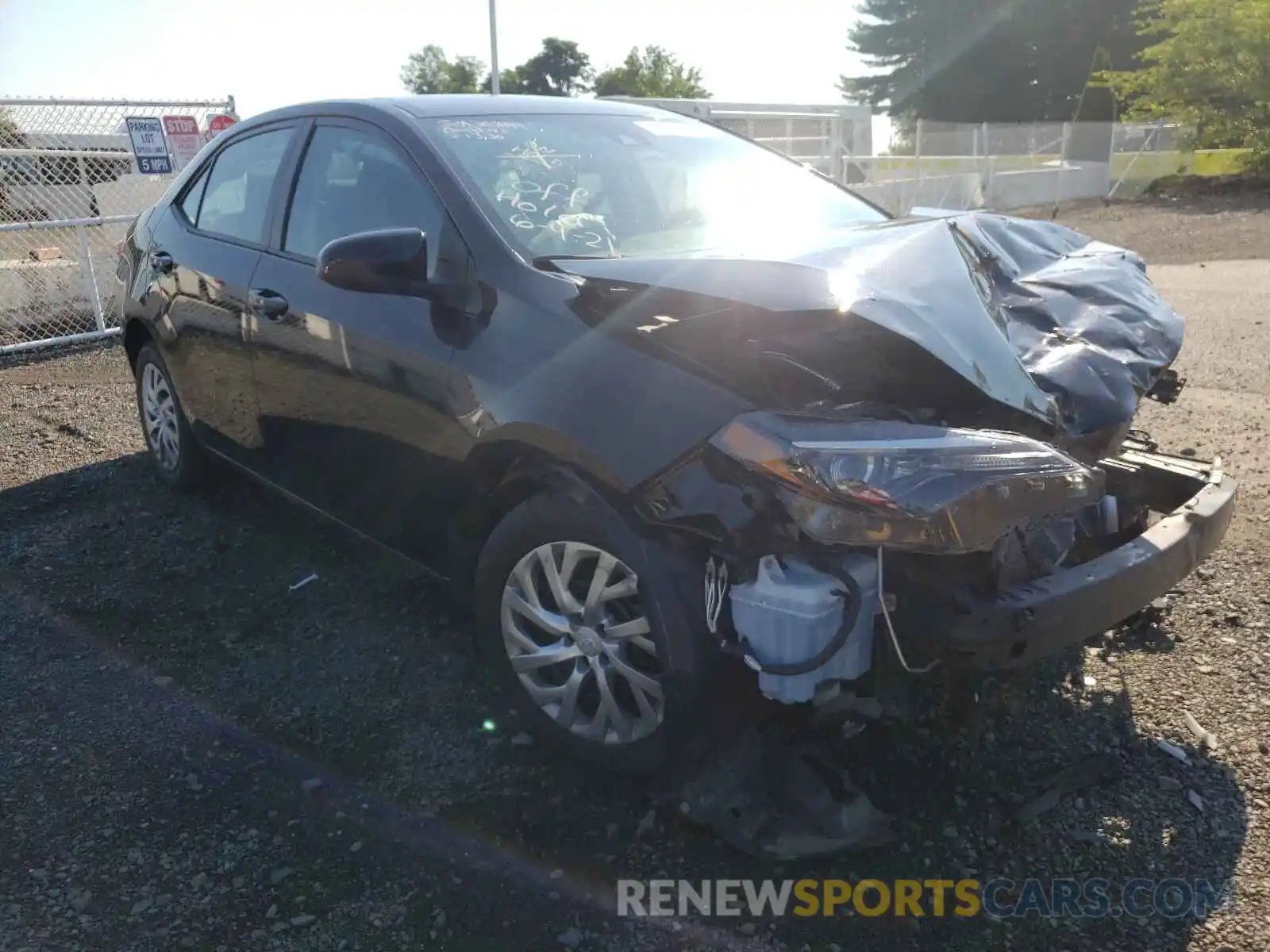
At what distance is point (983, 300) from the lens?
296 cm

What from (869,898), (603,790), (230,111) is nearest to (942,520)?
(869,898)

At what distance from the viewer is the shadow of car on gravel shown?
258cm

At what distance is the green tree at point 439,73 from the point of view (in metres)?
76.8

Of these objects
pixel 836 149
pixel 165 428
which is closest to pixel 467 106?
pixel 165 428

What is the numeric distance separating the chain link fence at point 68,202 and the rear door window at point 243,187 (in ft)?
18.2

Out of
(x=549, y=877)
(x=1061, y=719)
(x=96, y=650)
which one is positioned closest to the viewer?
(x=549, y=877)

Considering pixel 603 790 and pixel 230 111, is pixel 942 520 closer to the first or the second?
pixel 603 790

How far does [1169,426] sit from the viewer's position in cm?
579

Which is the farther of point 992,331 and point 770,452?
point 992,331

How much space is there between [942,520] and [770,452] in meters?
0.40

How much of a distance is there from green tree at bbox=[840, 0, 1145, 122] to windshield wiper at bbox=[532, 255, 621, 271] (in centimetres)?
4940

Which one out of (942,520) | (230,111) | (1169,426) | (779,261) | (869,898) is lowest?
(869,898)

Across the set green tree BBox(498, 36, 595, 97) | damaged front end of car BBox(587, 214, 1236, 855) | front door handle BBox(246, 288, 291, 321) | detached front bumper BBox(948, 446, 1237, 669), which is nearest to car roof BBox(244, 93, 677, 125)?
front door handle BBox(246, 288, 291, 321)

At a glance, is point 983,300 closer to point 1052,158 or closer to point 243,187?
point 243,187
